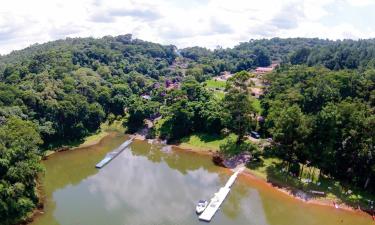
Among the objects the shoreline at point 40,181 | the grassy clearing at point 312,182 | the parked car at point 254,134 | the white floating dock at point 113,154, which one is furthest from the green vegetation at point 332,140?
the shoreline at point 40,181

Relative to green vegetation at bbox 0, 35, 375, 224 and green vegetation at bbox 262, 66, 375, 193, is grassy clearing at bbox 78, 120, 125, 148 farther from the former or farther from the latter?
green vegetation at bbox 262, 66, 375, 193

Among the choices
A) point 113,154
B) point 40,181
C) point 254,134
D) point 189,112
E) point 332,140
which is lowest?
point 40,181

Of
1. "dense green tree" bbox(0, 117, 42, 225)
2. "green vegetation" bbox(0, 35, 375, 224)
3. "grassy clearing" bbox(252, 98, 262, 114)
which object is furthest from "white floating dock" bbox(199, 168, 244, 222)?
"grassy clearing" bbox(252, 98, 262, 114)

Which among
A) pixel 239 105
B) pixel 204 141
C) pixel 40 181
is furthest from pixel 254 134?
pixel 40 181

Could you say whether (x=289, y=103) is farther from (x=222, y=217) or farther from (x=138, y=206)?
(x=138, y=206)

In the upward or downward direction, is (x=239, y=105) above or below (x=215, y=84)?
above

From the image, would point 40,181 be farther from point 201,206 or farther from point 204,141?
point 204,141
